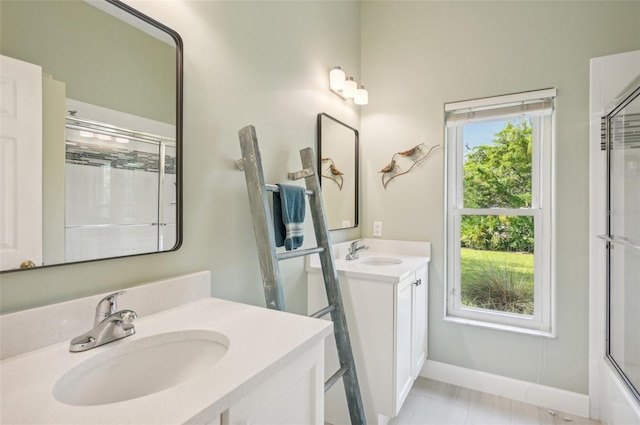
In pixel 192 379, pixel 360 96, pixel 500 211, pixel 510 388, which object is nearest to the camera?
pixel 192 379

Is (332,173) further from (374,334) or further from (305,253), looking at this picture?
(374,334)

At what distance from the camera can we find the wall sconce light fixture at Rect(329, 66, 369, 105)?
206cm

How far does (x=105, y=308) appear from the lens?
2.74 ft

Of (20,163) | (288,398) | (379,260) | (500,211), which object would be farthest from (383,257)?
(20,163)

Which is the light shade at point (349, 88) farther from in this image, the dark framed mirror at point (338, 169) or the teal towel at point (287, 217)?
the teal towel at point (287, 217)

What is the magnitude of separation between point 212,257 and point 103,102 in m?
0.65

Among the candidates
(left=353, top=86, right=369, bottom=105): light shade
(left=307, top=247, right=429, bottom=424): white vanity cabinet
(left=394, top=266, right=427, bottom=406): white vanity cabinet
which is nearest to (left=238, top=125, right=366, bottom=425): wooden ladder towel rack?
(left=307, top=247, right=429, bottom=424): white vanity cabinet

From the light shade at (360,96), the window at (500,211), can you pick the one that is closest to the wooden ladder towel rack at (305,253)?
the light shade at (360,96)

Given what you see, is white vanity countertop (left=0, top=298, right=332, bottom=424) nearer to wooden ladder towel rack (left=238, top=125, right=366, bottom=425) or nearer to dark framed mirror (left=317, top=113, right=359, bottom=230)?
wooden ladder towel rack (left=238, top=125, right=366, bottom=425)

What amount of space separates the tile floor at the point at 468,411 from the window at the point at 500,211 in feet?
1.53

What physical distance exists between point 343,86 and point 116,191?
1601 millimetres

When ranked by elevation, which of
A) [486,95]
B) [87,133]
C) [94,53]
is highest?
[486,95]

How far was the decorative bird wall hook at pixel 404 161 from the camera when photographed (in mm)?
2311

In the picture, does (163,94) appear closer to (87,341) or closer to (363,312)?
(87,341)
